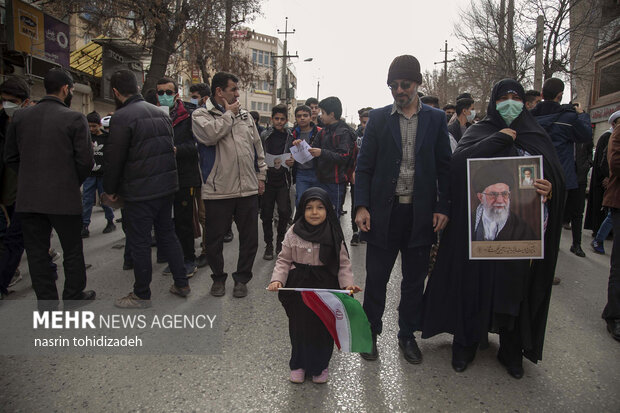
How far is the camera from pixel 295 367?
8.44ft

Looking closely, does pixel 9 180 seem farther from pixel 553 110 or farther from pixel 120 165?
pixel 553 110

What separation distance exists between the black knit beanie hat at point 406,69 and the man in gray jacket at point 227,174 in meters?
1.80

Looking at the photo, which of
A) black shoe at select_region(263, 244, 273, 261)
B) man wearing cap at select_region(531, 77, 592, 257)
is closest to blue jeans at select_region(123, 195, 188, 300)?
black shoe at select_region(263, 244, 273, 261)

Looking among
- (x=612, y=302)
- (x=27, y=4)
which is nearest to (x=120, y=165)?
(x=612, y=302)

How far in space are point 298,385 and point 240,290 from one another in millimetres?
1745

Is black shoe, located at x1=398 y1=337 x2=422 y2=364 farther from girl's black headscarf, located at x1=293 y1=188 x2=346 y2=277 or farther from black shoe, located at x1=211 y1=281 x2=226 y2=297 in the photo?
black shoe, located at x1=211 y1=281 x2=226 y2=297

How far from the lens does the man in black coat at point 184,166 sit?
Answer: 14.8 feet

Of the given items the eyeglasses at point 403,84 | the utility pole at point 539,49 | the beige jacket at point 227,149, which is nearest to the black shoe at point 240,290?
the beige jacket at point 227,149

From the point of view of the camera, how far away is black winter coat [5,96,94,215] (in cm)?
331

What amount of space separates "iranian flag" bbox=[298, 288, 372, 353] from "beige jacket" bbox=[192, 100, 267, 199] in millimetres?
1967

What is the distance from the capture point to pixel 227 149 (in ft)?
13.0

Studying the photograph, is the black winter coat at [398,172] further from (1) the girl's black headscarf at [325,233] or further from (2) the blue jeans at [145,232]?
(2) the blue jeans at [145,232]

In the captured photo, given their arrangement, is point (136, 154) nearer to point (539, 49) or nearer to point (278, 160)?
point (278, 160)

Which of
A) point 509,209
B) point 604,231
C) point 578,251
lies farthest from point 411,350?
point 604,231
